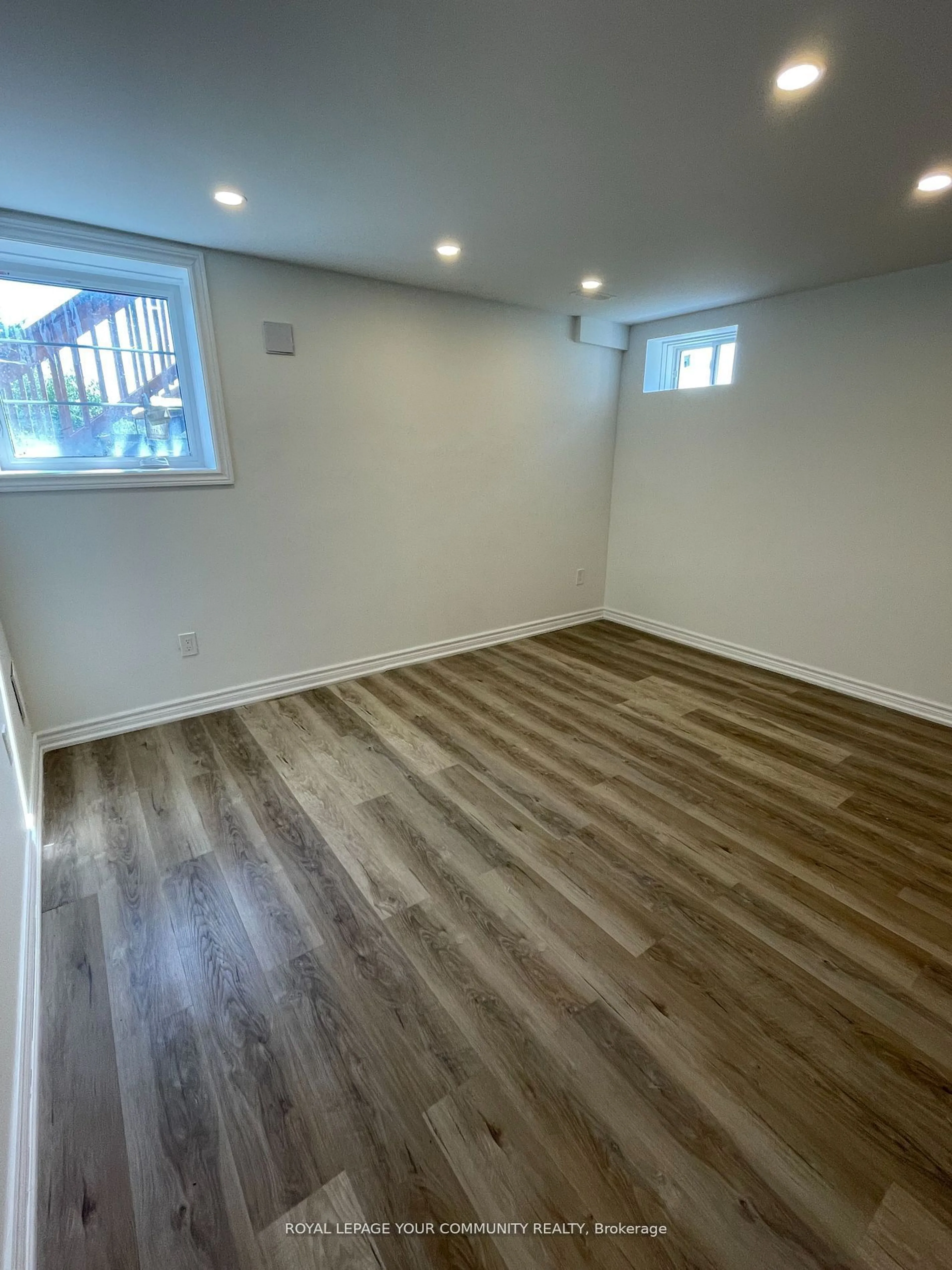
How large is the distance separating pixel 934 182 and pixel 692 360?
6.93ft

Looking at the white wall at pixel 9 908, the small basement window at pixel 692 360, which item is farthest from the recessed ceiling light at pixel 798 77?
the white wall at pixel 9 908

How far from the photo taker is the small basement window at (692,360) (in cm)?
359

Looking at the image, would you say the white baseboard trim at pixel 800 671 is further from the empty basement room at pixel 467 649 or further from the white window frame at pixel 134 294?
the white window frame at pixel 134 294

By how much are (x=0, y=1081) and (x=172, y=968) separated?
0.52 meters

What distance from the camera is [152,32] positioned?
47.9 inches

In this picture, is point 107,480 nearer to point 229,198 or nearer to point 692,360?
point 229,198

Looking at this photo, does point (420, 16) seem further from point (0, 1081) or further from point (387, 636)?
point (387, 636)

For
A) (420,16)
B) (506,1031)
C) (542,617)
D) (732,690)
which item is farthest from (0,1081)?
(542,617)

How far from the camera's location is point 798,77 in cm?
133

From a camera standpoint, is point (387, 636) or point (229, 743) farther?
point (387, 636)

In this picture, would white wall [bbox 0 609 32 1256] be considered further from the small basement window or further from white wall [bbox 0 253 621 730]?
the small basement window

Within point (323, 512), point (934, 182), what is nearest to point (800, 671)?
point (934, 182)

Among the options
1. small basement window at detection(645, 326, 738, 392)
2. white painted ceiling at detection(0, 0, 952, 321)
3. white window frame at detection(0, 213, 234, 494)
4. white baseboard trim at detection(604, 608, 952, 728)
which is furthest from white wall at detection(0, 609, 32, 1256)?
small basement window at detection(645, 326, 738, 392)

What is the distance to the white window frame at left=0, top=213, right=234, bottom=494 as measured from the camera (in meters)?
2.25
